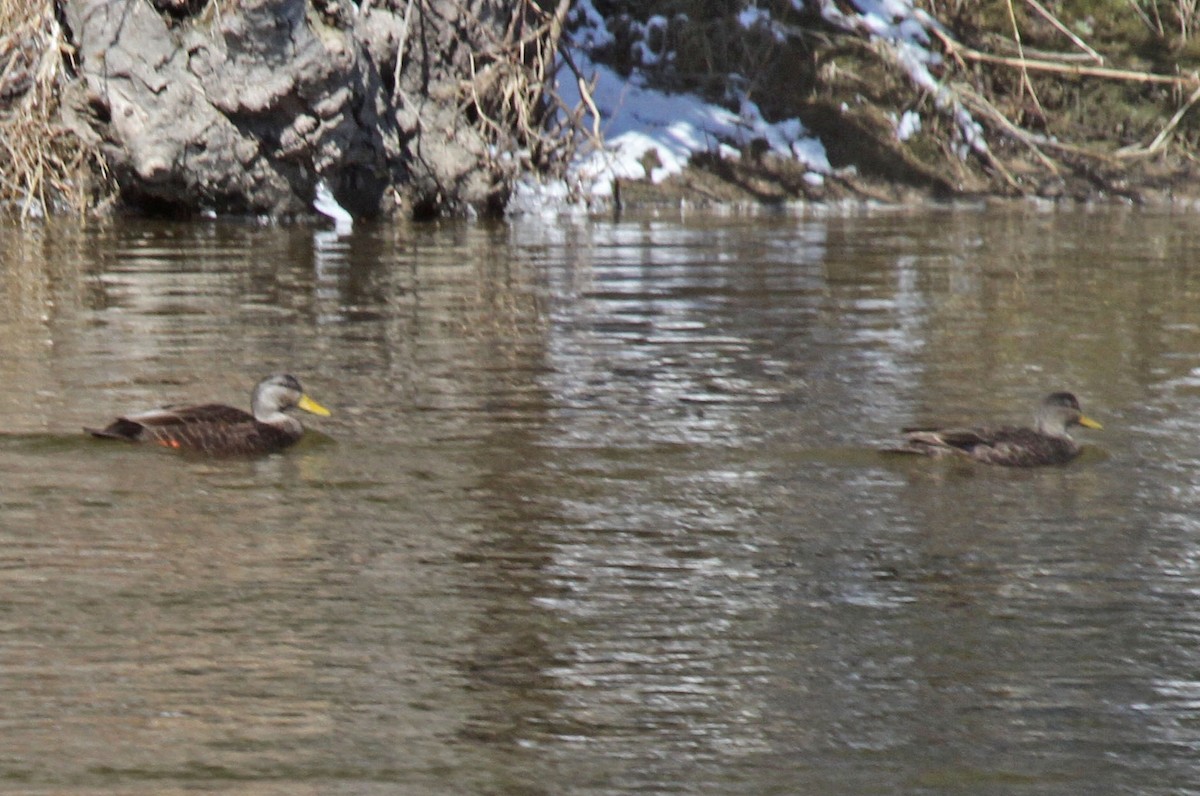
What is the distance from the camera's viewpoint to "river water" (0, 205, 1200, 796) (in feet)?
17.4

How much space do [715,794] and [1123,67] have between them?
23.2 metres

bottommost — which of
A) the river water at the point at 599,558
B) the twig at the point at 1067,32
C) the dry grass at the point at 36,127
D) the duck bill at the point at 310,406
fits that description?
the river water at the point at 599,558

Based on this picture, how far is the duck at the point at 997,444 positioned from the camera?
28.8ft

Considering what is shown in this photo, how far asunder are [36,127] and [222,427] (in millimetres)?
13642

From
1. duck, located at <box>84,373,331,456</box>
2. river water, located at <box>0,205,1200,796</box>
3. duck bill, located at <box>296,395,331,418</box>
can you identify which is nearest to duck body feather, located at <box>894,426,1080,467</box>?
river water, located at <box>0,205,1200,796</box>

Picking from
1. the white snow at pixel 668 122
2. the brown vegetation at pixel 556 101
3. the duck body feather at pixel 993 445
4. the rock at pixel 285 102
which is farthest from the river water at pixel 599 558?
the white snow at pixel 668 122

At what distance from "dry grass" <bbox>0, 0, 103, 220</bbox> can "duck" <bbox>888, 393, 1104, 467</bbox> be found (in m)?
14.8

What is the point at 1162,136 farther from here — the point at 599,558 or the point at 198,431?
the point at 599,558

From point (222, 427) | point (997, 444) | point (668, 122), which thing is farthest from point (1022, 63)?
point (222, 427)

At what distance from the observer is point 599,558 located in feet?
23.6

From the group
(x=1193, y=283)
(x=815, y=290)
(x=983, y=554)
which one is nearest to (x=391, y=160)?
(x=815, y=290)

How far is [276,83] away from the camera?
21375mm

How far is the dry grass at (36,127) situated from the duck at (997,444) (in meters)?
14.8

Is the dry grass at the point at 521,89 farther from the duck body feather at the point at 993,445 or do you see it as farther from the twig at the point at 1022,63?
the duck body feather at the point at 993,445
